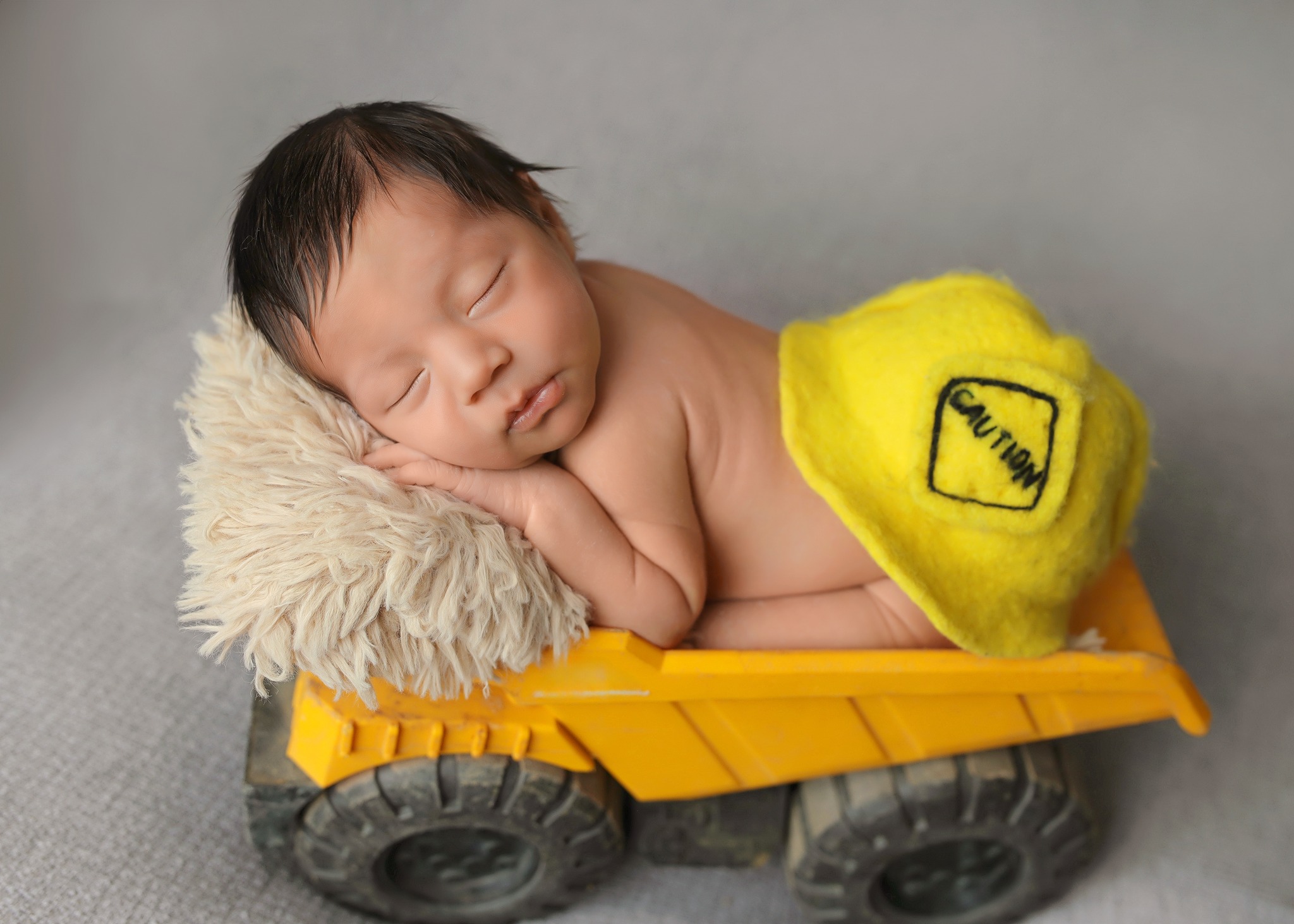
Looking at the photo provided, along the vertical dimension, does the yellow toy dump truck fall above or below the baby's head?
below

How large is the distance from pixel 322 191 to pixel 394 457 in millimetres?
218

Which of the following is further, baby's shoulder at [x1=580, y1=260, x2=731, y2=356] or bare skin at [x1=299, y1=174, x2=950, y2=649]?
baby's shoulder at [x1=580, y1=260, x2=731, y2=356]

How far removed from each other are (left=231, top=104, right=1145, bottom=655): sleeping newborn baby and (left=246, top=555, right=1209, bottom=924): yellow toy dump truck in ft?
0.22

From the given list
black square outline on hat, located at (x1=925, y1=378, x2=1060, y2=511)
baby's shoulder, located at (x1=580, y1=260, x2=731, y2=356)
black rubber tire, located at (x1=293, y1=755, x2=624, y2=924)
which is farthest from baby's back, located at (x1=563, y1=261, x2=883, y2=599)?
black rubber tire, located at (x1=293, y1=755, x2=624, y2=924)

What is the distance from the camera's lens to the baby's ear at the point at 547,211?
92cm

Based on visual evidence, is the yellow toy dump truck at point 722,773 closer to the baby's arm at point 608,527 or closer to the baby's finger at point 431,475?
the baby's arm at point 608,527

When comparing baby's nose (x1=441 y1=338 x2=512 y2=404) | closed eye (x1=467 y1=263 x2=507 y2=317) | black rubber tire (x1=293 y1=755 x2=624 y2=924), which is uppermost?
closed eye (x1=467 y1=263 x2=507 y2=317)

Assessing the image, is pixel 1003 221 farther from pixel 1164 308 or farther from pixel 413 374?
pixel 413 374

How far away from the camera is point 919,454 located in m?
0.94

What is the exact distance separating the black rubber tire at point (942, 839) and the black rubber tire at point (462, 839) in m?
0.20

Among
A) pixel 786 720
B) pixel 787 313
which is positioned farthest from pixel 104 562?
pixel 787 313

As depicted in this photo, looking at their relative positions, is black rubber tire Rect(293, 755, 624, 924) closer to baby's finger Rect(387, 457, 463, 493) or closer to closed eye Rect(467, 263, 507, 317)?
baby's finger Rect(387, 457, 463, 493)

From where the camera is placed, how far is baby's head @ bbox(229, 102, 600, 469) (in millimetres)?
785

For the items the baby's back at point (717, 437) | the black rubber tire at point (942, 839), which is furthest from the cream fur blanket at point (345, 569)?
the black rubber tire at point (942, 839)
